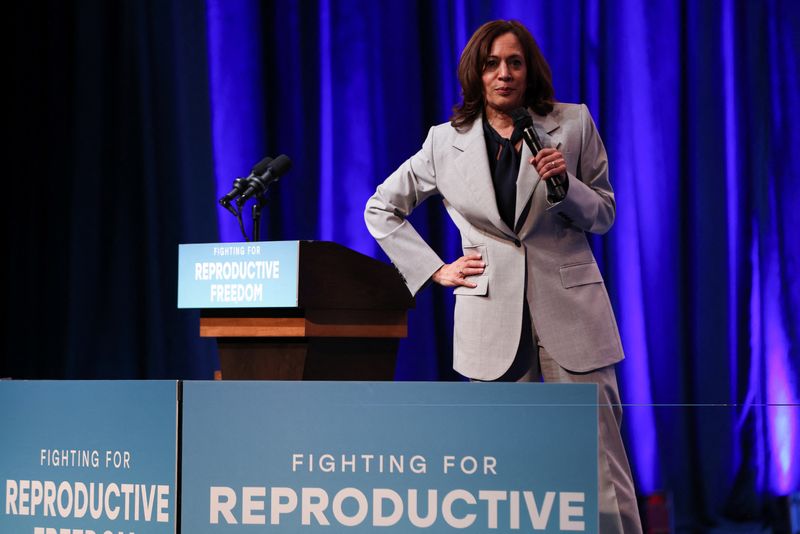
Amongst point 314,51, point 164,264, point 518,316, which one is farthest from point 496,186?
point 164,264

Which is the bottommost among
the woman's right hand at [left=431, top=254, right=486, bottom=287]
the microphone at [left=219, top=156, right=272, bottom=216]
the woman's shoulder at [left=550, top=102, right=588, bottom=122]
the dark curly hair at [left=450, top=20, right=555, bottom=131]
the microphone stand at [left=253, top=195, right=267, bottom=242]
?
the woman's right hand at [left=431, top=254, right=486, bottom=287]

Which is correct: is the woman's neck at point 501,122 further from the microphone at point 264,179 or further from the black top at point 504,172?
the microphone at point 264,179

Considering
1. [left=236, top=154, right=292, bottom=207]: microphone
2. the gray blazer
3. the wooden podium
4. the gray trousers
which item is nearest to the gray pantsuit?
the gray blazer

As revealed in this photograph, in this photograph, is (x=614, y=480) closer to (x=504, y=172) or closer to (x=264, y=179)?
(x=504, y=172)

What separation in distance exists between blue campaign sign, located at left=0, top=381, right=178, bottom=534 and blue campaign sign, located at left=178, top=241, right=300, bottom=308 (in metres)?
0.78

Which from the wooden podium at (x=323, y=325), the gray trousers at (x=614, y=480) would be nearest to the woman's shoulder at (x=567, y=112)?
the wooden podium at (x=323, y=325)

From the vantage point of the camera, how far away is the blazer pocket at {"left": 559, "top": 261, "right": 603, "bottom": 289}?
2012 mm

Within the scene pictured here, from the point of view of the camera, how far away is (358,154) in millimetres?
4020

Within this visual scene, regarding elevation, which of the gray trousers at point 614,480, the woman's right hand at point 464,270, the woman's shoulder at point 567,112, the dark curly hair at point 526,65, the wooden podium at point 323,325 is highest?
the dark curly hair at point 526,65

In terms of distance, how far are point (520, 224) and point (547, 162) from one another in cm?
22

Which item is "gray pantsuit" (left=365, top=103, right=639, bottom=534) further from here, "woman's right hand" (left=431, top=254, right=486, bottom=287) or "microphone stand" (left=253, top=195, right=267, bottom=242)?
"microphone stand" (left=253, top=195, right=267, bottom=242)

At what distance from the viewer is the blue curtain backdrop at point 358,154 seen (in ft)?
11.6

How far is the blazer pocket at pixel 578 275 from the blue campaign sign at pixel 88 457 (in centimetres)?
91

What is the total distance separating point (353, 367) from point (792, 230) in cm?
191
